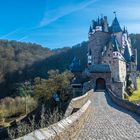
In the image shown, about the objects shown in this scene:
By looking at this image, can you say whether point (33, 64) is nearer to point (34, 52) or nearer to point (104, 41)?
point (34, 52)

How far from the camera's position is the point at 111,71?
5559 centimetres

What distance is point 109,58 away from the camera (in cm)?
5822

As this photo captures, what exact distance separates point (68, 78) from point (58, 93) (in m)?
3.43

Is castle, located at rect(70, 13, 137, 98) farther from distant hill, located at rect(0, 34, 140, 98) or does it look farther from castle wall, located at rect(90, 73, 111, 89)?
distant hill, located at rect(0, 34, 140, 98)

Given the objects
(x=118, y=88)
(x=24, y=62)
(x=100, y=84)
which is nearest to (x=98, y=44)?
(x=100, y=84)

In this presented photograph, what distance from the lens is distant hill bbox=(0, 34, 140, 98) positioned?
91625 millimetres

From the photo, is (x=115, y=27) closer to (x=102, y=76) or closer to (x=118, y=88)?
(x=102, y=76)

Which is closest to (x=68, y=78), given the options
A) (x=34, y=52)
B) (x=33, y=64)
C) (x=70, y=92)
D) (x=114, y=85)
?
(x=70, y=92)

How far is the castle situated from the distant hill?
20058 mm

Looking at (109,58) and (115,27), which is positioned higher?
(115,27)

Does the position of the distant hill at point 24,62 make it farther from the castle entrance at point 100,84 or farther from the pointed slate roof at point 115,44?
the castle entrance at point 100,84

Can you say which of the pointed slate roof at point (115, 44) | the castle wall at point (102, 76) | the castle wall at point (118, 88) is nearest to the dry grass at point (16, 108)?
the castle wall at point (102, 76)

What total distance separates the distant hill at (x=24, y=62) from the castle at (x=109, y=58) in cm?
2006

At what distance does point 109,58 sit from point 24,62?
162 ft
